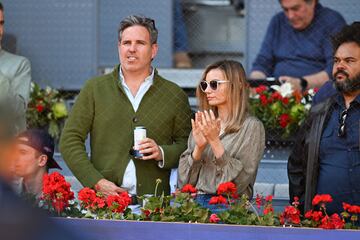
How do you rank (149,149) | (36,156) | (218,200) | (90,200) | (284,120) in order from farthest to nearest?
(284,120) → (36,156) → (149,149) → (90,200) → (218,200)

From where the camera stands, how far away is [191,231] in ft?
14.8

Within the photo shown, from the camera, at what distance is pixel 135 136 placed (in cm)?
560

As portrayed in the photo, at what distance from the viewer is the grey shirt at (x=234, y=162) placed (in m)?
5.28

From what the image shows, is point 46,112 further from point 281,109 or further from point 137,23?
point 137,23

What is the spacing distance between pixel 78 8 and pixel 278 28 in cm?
199

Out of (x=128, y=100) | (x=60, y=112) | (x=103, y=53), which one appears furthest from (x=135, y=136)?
(x=103, y=53)

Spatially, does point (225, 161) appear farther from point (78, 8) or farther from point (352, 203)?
point (78, 8)

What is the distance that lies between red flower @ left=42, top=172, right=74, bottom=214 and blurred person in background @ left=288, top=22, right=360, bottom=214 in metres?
1.39

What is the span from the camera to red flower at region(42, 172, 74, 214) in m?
4.96

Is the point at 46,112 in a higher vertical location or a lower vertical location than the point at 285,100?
lower

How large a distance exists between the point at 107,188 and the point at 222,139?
2.55ft

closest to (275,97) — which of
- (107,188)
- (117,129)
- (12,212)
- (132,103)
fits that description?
(132,103)

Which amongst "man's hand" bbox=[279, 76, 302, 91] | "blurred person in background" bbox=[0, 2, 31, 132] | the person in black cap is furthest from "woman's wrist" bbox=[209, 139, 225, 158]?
"man's hand" bbox=[279, 76, 302, 91]

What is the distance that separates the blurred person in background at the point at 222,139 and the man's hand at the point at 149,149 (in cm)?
22
